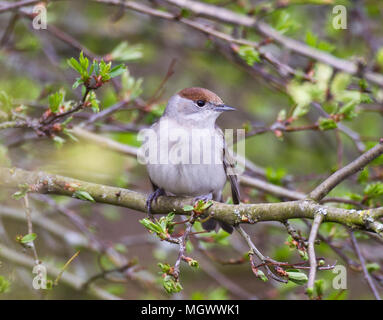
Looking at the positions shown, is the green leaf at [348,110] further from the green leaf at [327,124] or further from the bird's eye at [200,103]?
the bird's eye at [200,103]

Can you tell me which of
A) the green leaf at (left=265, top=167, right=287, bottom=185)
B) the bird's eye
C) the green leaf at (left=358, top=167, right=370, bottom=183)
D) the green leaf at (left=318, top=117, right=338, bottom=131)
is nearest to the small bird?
the bird's eye

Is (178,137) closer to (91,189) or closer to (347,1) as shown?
(91,189)

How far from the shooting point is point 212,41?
4379mm

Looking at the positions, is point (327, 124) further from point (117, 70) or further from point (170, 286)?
point (170, 286)

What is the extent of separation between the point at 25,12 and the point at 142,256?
4.80 meters

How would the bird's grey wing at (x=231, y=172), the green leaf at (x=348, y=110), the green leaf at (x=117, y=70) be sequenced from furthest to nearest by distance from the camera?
the bird's grey wing at (x=231, y=172) → the green leaf at (x=348, y=110) → the green leaf at (x=117, y=70)

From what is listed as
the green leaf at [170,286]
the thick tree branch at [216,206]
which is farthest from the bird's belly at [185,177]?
the green leaf at [170,286]

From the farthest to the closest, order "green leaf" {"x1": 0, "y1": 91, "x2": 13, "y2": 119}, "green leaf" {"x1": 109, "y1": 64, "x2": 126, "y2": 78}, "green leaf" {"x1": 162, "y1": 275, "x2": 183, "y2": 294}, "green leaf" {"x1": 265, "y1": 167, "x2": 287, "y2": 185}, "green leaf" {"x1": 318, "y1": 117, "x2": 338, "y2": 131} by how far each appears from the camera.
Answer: "green leaf" {"x1": 265, "y1": 167, "x2": 287, "y2": 185}
"green leaf" {"x1": 318, "y1": 117, "x2": 338, "y2": 131}
"green leaf" {"x1": 0, "y1": 91, "x2": 13, "y2": 119}
"green leaf" {"x1": 109, "y1": 64, "x2": 126, "y2": 78}
"green leaf" {"x1": 162, "y1": 275, "x2": 183, "y2": 294}

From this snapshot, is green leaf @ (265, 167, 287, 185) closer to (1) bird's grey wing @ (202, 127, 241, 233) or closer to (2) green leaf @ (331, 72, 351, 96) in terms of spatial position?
(1) bird's grey wing @ (202, 127, 241, 233)

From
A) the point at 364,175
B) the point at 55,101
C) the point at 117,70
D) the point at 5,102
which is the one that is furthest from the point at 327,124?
the point at 5,102

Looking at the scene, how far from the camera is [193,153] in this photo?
4.10 m

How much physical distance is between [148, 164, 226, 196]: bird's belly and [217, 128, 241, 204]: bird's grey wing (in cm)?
11

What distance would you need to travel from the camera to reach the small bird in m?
4.10

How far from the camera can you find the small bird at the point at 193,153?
4098 millimetres
